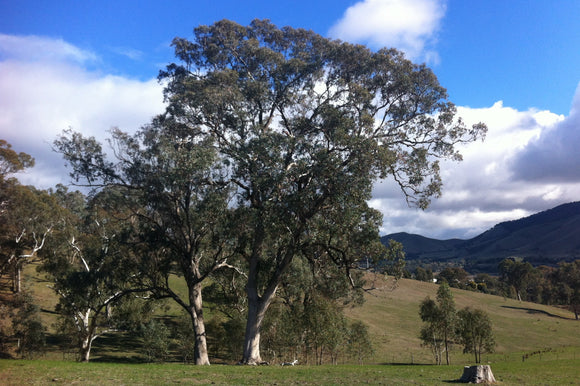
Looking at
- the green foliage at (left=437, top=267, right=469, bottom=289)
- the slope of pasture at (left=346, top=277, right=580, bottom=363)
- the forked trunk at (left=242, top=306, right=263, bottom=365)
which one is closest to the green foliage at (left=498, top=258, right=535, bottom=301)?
the green foliage at (left=437, top=267, right=469, bottom=289)

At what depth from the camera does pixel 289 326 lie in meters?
32.8

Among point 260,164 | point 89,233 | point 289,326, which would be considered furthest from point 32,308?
point 260,164

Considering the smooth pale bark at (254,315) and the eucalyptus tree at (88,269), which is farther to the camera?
the eucalyptus tree at (88,269)

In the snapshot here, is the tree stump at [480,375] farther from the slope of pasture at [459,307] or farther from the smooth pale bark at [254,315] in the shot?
the slope of pasture at [459,307]

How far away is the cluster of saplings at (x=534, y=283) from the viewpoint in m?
102

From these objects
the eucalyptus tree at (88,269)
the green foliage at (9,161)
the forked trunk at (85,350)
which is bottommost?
the forked trunk at (85,350)

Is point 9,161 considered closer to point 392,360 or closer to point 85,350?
point 85,350

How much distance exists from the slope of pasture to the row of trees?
13.8ft

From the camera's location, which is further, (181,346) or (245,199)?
(181,346)

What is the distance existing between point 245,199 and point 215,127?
484 centimetres

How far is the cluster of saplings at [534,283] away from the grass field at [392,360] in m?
7.11

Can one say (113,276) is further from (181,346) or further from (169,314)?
(169,314)

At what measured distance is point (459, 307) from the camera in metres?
88.4

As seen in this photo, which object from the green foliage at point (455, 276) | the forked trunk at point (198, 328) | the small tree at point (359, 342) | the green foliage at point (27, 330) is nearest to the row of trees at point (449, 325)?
the small tree at point (359, 342)
